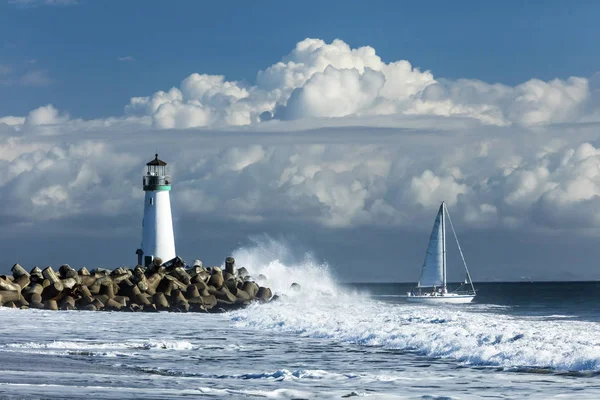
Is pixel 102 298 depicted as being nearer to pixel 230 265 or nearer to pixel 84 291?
pixel 84 291

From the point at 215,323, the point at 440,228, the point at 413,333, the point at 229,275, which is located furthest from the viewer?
the point at 440,228

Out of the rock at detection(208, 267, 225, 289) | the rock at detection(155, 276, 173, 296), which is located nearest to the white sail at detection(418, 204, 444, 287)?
the rock at detection(208, 267, 225, 289)

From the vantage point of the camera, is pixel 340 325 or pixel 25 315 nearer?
pixel 340 325

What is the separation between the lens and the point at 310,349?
776 inches

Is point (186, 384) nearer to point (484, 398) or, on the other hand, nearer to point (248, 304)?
point (484, 398)

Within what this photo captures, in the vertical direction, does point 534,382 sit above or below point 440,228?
below

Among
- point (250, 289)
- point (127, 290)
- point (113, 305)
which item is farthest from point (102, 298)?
point (250, 289)

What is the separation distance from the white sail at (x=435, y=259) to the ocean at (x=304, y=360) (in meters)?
37.0

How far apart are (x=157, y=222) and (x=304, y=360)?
3108 centimetres

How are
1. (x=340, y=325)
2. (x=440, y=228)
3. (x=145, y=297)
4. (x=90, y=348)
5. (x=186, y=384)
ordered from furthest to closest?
(x=440, y=228), (x=145, y=297), (x=340, y=325), (x=90, y=348), (x=186, y=384)

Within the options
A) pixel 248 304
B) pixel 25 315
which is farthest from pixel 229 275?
pixel 25 315

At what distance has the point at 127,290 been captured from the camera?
38625mm

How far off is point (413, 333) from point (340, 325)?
404cm

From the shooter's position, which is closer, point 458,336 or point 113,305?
point 458,336
